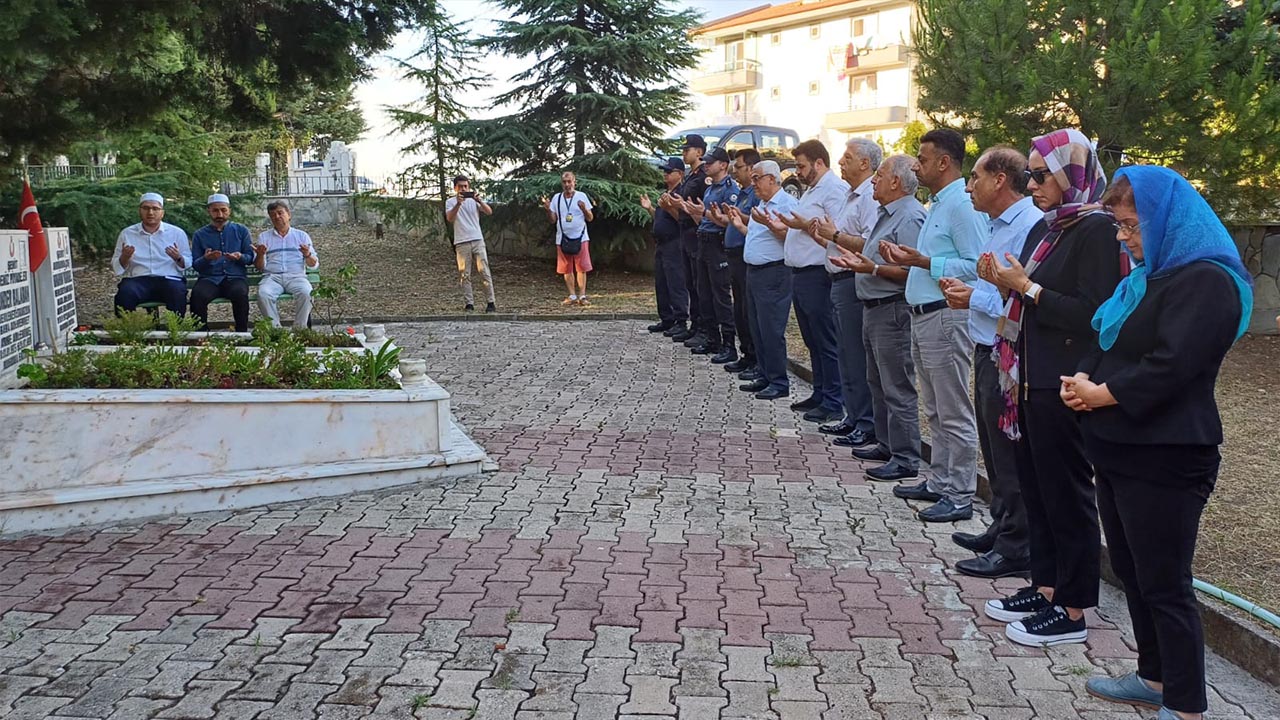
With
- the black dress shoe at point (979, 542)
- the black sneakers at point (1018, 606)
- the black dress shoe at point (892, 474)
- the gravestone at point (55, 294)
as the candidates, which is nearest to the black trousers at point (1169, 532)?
the black sneakers at point (1018, 606)

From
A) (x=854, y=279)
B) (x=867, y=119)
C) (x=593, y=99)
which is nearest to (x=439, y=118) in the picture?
(x=593, y=99)

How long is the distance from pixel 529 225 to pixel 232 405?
40.7ft

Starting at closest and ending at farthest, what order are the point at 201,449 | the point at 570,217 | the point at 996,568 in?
the point at 996,568, the point at 201,449, the point at 570,217

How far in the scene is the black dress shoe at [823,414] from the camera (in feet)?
26.3

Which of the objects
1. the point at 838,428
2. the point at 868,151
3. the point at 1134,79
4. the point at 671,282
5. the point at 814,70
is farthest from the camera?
the point at 814,70

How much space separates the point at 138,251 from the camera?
9.92 m

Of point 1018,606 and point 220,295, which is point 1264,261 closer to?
point 1018,606

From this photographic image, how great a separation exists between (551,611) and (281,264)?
750 cm

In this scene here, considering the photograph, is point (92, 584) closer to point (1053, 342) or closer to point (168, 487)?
point (168, 487)

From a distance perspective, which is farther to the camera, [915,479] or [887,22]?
[887,22]

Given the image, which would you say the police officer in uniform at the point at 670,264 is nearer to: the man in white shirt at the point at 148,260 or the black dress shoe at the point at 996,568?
the man in white shirt at the point at 148,260

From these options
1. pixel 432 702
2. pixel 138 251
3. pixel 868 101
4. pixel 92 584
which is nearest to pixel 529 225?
pixel 138 251

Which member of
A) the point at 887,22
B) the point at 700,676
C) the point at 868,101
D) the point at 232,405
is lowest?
the point at 700,676

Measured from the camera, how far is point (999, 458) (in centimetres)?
462
